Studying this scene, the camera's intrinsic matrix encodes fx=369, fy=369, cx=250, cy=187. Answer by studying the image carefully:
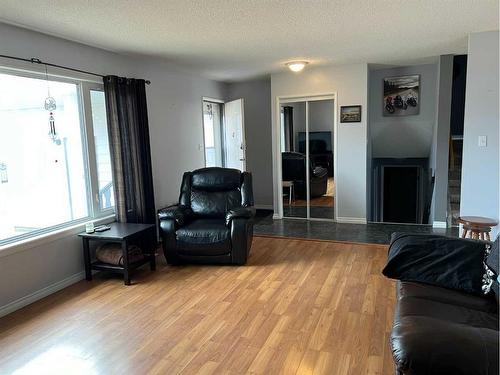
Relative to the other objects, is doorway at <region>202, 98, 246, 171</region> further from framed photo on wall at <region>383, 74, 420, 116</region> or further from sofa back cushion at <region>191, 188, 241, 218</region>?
framed photo on wall at <region>383, 74, 420, 116</region>

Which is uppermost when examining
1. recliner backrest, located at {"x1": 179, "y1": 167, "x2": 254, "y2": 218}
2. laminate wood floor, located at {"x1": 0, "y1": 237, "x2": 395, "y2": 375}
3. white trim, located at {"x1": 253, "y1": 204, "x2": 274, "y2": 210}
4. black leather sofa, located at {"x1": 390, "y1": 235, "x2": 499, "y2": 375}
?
recliner backrest, located at {"x1": 179, "y1": 167, "x2": 254, "y2": 218}

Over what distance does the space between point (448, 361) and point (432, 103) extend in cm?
504

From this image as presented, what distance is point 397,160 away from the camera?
6.27 meters

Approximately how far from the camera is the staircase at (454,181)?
510 centimetres

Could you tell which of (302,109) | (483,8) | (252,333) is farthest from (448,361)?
(302,109)

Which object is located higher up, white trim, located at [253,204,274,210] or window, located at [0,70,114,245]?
window, located at [0,70,114,245]

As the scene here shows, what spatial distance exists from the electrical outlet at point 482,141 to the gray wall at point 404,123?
5.92 ft

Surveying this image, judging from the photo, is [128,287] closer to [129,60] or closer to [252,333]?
[252,333]

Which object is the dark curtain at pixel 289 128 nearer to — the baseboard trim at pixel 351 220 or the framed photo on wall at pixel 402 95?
the baseboard trim at pixel 351 220

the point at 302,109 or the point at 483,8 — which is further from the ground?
the point at 483,8

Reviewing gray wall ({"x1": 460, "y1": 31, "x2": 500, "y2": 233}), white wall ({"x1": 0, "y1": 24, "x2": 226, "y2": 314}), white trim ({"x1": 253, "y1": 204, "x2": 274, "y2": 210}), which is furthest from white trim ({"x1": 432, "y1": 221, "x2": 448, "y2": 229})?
white wall ({"x1": 0, "y1": 24, "x2": 226, "y2": 314})

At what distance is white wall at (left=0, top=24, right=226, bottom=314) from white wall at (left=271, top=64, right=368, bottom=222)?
1.30m

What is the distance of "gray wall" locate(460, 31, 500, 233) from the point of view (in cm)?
364

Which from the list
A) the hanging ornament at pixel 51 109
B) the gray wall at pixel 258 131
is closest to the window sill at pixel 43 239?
the hanging ornament at pixel 51 109
